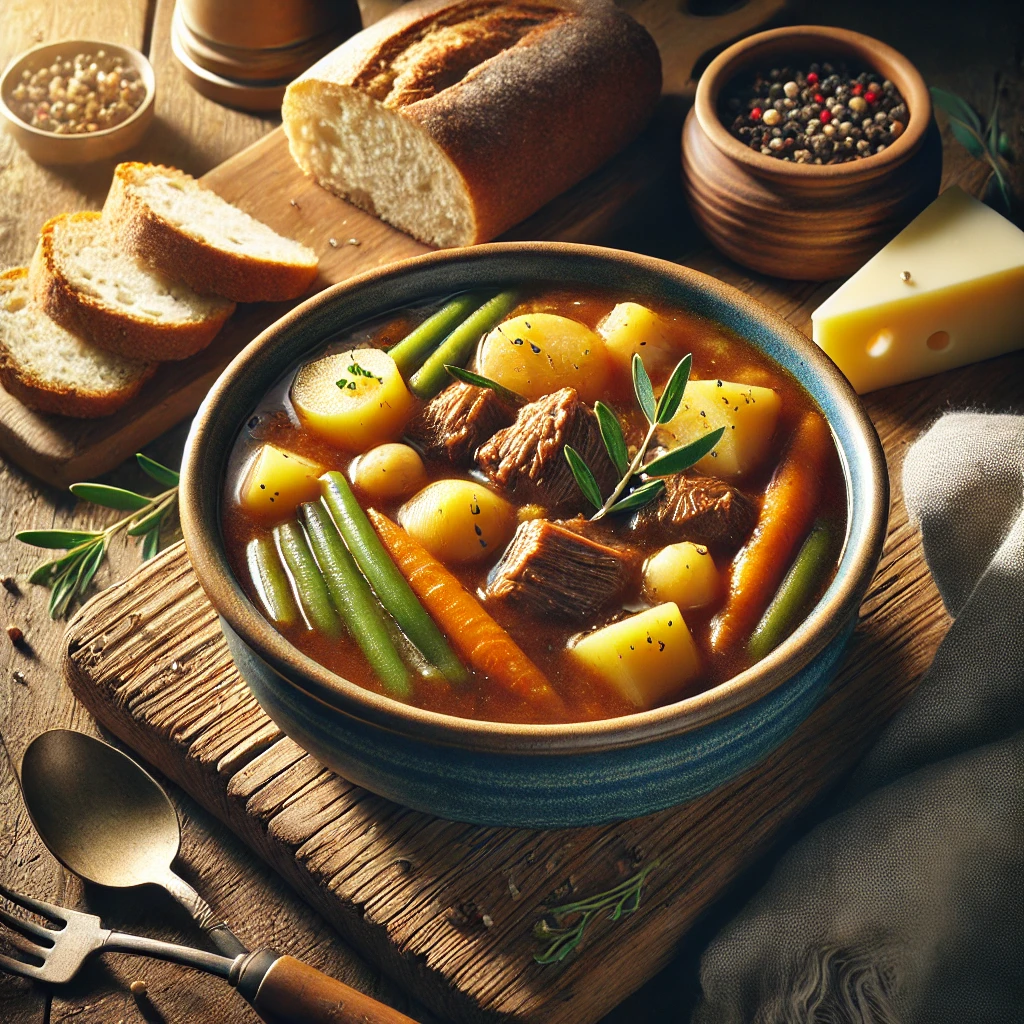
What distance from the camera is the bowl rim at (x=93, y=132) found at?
3.39 meters

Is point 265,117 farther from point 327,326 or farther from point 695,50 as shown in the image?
point 327,326

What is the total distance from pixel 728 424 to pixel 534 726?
→ 0.73m

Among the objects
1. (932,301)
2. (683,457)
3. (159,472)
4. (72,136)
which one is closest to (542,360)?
(683,457)

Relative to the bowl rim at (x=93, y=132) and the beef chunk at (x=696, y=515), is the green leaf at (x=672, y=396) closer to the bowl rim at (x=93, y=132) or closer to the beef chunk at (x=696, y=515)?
the beef chunk at (x=696, y=515)

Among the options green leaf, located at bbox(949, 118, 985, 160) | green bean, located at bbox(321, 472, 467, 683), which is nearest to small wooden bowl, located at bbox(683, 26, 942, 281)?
green leaf, located at bbox(949, 118, 985, 160)

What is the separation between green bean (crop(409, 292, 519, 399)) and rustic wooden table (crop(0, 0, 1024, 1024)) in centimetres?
89

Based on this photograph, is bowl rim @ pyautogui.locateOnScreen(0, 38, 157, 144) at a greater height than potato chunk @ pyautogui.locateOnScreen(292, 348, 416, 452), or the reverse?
bowl rim @ pyautogui.locateOnScreen(0, 38, 157, 144)

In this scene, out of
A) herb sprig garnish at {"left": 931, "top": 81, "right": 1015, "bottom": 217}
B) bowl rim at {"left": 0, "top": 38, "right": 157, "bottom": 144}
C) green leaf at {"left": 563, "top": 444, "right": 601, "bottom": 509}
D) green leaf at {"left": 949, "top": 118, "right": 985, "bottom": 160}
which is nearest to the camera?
green leaf at {"left": 563, "top": 444, "right": 601, "bottom": 509}

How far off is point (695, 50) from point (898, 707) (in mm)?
2253

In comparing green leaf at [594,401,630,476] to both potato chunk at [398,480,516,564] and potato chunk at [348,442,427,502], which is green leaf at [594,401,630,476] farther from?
potato chunk at [348,442,427,502]

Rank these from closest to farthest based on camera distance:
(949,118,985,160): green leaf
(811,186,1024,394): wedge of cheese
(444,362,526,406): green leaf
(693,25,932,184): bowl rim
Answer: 1. (444,362,526,406): green leaf
2. (811,186,1024,394): wedge of cheese
3. (693,25,932,184): bowl rim
4. (949,118,985,160): green leaf

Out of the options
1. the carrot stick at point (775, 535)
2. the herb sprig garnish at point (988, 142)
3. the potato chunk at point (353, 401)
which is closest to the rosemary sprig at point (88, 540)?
the potato chunk at point (353, 401)

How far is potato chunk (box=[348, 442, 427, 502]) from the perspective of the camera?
6.74ft

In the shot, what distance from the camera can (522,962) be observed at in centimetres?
189
